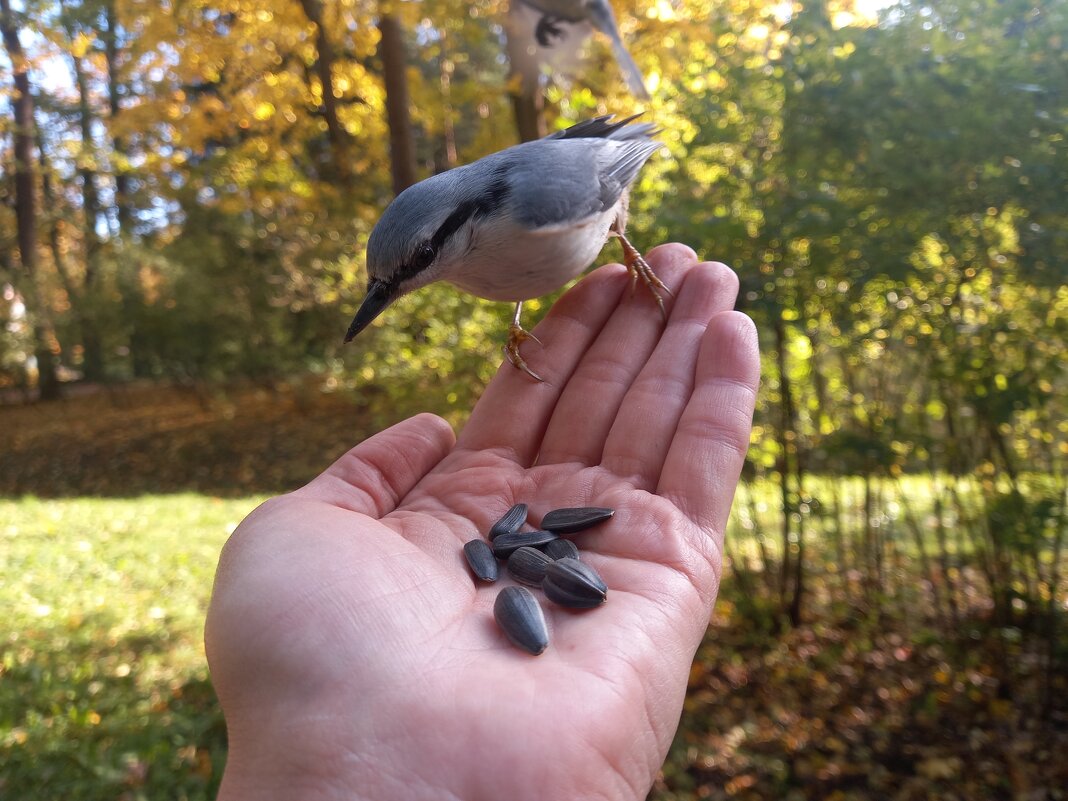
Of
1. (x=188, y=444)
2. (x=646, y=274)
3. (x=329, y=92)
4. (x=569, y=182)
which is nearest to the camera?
(x=569, y=182)

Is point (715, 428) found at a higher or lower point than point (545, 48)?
lower

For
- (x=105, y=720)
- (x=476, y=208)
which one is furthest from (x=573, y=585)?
(x=105, y=720)

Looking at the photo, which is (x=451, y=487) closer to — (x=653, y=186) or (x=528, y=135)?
(x=653, y=186)

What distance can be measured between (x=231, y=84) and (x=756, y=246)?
6.46 m

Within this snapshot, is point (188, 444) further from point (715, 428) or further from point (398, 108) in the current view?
point (715, 428)

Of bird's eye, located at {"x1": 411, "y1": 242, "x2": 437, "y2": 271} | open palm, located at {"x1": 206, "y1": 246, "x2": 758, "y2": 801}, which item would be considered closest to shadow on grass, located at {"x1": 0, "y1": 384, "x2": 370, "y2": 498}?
open palm, located at {"x1": 206, "y1": 246, "x2": 758, "y2": 801}

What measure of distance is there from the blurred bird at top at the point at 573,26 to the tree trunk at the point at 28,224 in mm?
11485

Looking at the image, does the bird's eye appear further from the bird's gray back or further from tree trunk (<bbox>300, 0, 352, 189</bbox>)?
tree trunk (<bbox>300, 0, 352, 189</bbox>)

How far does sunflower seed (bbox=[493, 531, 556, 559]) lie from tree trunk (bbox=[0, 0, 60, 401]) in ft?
42.6

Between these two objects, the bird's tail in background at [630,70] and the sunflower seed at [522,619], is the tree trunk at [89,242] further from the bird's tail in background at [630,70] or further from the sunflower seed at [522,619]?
the sunflower seed at [522,619]

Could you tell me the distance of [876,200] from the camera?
2719mm

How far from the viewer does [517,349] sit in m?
2.47

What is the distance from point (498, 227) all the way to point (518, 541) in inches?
34.1

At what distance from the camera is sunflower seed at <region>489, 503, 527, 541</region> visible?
1887mm
